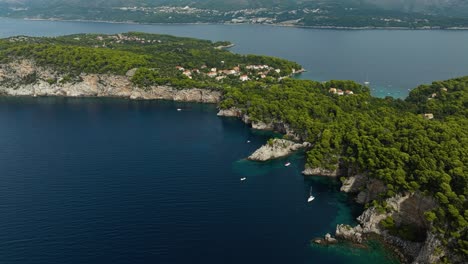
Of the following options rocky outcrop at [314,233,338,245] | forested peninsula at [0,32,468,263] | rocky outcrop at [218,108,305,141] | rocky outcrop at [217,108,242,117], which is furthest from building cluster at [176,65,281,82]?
rocky outcrop at [314,233,338,245]

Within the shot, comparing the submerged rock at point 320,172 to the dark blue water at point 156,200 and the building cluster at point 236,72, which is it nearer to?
the dark blue water at point 156,200

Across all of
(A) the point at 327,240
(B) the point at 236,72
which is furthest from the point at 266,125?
(B) the point at 236,72

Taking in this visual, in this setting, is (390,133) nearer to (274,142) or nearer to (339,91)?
(274,142)

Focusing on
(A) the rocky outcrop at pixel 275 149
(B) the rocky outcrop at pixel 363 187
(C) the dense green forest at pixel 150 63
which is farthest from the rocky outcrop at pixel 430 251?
(C) the dense green forest at pixel 150 63

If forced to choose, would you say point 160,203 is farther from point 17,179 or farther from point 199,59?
point 199,59

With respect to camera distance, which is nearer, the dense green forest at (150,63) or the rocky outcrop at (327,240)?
the rocky outcrop at (327,240)
